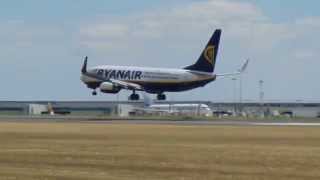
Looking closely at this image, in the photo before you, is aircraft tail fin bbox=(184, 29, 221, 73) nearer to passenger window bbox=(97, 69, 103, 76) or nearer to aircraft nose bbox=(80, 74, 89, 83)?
passenger window bbox=(97, 69, 103, 76)

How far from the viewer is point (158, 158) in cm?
3688

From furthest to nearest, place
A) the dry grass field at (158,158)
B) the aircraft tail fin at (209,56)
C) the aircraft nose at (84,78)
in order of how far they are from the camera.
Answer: the aircraft tail fin at (209,56) < the aircraft nose at (84,78) < the dry grass field at (158,158)

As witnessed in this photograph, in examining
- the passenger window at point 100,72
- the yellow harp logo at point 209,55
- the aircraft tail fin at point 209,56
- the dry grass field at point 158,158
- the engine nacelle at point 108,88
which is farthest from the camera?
the yellow harp logo at point 209,55

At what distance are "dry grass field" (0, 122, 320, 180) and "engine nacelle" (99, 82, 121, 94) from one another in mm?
72026

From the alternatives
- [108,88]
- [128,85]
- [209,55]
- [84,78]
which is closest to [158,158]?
[108,88]

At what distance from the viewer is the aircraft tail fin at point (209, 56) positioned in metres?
129

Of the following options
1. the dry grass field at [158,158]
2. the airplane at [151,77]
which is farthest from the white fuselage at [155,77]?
the dry grass field at [158,158]

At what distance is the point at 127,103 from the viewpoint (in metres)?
184

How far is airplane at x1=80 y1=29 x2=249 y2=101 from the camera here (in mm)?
125812

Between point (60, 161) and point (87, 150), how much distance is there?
21.4 feet

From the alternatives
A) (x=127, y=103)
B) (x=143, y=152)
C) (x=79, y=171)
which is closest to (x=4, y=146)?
(x=143, y=152)

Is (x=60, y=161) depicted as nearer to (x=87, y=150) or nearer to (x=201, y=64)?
(x=87, y=150)

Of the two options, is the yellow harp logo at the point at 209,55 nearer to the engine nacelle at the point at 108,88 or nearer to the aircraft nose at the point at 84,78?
the engine nacelle at the point at 108,88

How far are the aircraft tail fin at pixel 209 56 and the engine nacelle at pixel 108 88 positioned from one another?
12655mm
